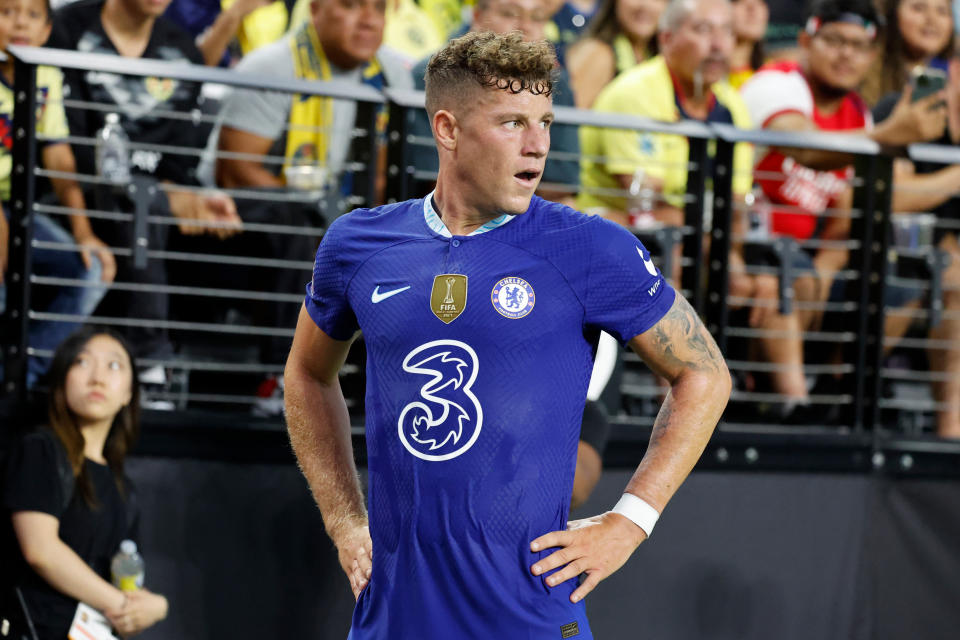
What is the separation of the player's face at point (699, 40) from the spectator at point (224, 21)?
1934 mm

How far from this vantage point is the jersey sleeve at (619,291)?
270 cm

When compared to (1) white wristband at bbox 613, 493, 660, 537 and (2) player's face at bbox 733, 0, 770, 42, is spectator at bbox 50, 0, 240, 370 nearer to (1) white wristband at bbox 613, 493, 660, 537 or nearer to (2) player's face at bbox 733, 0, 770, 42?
(1) white wristband at bbox 613, 493, 660, 537

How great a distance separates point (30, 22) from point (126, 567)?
2.25 m

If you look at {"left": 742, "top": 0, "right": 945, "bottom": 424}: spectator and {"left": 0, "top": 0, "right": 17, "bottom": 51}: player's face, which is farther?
{"left": 742, "top": 0, "right": 945, "bottom": 424}: spectator

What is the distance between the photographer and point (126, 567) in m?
4.70

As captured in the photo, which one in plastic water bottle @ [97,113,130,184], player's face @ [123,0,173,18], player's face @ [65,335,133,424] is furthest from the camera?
player's face @ [123,0,173,18]

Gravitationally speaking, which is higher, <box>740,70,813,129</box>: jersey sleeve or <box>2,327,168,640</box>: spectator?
<box>740,70,813,129</box>: jersey sleeve

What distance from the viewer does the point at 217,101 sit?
584cm

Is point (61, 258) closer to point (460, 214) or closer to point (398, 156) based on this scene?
point (398, 156)

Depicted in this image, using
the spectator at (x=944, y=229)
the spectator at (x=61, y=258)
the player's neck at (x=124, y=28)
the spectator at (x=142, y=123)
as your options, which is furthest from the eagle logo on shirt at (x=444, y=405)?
the spectator at (x=944, y=229)

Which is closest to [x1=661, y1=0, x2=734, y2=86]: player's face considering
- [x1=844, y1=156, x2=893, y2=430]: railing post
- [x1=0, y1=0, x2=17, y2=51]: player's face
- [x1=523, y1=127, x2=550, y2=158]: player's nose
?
[x1=844, y1=156, x2=893, y2=430]: railing post

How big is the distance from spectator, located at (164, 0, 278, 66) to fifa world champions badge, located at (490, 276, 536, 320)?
13.0 ft

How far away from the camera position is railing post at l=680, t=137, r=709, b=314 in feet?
18.2

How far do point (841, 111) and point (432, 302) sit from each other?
4.68m
